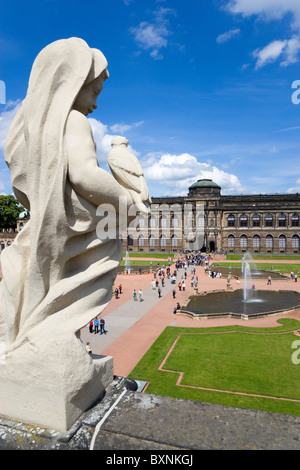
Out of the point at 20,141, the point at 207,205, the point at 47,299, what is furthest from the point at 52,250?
the point at 207,205

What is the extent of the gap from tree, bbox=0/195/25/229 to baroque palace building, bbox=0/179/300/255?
4.92ft

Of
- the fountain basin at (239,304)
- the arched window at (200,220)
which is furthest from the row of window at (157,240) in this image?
the fountain basin at (239,304)

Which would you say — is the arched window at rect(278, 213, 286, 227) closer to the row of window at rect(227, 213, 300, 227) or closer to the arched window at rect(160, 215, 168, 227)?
→ the row of window at rect(227, 213, 300, 227)

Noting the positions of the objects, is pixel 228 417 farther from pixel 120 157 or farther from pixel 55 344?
pixel 120 157

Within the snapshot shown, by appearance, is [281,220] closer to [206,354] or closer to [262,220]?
[262,220]

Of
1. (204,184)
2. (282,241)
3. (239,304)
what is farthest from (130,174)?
(204,184)

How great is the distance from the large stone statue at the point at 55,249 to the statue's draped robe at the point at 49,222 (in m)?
0.01

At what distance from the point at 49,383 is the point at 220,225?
217 ft

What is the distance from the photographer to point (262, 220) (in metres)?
66.1

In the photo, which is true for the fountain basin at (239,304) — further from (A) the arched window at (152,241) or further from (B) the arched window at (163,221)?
(B) the arched window at (163,221)

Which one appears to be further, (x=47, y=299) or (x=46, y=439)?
(x=47, y=299)

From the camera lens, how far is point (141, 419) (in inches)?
120

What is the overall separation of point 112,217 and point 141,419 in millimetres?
2213

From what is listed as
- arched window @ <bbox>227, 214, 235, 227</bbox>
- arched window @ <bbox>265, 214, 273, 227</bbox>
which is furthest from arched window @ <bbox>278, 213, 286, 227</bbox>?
arched window @ <bbox>227, 214, 235, 227</bbox>
